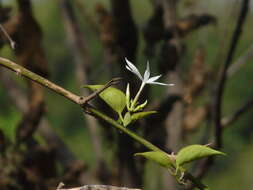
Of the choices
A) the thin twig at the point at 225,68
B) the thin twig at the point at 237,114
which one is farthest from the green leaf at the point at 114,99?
the thin twig at the point at 237,114

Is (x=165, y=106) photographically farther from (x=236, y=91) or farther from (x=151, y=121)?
(x=236, y=91)

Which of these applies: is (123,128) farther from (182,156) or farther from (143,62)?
(143,62)

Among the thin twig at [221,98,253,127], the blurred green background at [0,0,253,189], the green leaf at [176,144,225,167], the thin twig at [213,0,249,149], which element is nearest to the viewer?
the green leaf at [176,144,225,167]

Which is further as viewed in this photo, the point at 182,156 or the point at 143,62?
the point at 143,62

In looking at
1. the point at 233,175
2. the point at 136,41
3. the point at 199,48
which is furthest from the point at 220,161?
the point at 136,41

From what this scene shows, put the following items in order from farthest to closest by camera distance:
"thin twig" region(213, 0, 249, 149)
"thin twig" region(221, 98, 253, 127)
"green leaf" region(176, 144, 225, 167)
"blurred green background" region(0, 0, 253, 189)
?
"blurred green background" region(0, 0, 253, 189) < "thin twig" region(221, 98, 253, 127) < "thin twig" region(213, 0, 249, 149) < "green leaf" region(176, 144, 225, 167)

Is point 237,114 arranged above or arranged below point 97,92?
above

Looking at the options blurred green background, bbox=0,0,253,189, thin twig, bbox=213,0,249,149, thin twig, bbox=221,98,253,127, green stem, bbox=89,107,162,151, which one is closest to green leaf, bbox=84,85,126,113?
green stem, bbox=89,107,162,151

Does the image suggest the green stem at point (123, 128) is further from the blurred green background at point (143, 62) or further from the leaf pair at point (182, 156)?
the blurred green background at point (143, 62)

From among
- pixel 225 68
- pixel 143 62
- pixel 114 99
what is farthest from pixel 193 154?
pixel 143 62

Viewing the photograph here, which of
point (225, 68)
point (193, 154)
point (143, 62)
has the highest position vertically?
point (143, 62)

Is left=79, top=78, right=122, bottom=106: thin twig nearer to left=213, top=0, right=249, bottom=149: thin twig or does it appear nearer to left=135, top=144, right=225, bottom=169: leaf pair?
left=135, top=144, right=225, bottom=169: leaf pair
